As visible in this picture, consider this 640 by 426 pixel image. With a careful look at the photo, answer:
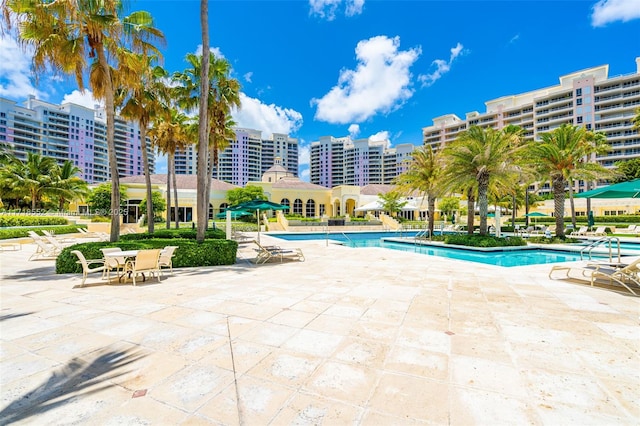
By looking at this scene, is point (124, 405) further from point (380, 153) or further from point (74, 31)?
point (380, 153)

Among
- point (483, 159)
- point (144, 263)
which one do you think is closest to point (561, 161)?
point (483, 159)

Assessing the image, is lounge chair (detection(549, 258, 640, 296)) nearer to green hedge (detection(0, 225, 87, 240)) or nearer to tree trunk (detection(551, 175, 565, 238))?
tree trunk (detection(551, 175, 565, 238))

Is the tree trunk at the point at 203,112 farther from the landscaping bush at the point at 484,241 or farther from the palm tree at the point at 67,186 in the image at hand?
the palm tree at the point at 67,186

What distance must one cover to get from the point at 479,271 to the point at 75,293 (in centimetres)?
1016

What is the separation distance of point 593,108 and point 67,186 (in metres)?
93.9

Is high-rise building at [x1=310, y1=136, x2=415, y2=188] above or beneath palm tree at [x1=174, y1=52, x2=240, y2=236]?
above

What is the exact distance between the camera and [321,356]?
11.6ft

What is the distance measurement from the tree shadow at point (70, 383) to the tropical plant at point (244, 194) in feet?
115

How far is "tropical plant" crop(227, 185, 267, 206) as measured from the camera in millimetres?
38375

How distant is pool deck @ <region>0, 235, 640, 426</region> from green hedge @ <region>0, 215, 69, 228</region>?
19.4m

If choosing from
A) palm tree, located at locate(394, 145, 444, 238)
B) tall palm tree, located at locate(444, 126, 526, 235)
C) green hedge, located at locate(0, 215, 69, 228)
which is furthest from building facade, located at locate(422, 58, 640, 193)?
green hedge, located at locate(0, 215, 69, 228)

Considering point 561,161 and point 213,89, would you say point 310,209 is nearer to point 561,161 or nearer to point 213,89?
point 213,89

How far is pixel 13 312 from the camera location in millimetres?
5320

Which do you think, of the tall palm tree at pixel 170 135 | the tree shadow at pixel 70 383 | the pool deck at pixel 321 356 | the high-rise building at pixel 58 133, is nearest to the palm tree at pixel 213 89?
the tall palm tree at pixel 170 135
